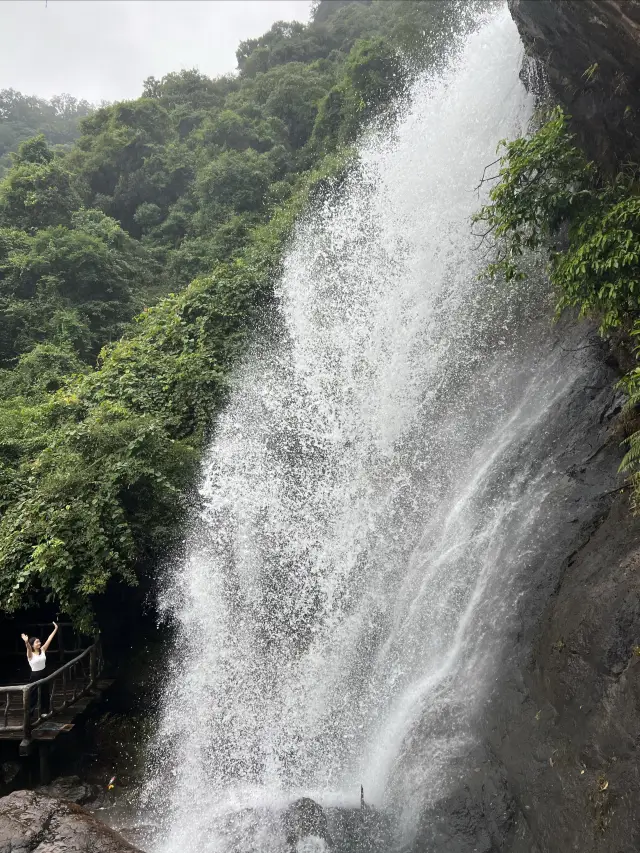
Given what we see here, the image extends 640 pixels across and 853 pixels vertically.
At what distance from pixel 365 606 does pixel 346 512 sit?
1.74 m

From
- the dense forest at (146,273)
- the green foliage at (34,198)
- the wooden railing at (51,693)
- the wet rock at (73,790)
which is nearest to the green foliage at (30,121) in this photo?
the dense forest at (146,273)

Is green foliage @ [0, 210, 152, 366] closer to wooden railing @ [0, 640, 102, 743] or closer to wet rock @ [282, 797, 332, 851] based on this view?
wooden railing @ [0, 640, 102, 743]

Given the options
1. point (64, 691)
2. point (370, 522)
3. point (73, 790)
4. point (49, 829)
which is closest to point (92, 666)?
point (64, 691)

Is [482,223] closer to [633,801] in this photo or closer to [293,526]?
[293,526]

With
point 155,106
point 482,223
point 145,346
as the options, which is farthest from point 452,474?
point 155,106

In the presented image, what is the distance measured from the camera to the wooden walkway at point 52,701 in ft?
27.4

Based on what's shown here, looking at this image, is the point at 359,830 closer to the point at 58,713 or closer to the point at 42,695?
the point at 58,713

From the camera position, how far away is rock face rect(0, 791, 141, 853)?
6.08 m

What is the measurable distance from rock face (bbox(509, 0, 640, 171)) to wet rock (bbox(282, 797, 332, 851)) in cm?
905

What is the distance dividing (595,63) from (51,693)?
1168cm

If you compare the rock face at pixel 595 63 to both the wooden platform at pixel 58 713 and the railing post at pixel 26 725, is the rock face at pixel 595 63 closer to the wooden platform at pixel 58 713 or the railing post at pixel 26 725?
the railing post at pixel 26 725

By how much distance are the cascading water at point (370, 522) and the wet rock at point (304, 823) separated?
341mm

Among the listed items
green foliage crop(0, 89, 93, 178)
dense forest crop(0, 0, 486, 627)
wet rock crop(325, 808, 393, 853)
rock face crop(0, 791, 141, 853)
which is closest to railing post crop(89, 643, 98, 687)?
dense forest crop(0, 0, 486, 627)

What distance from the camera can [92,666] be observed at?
9.83 m
